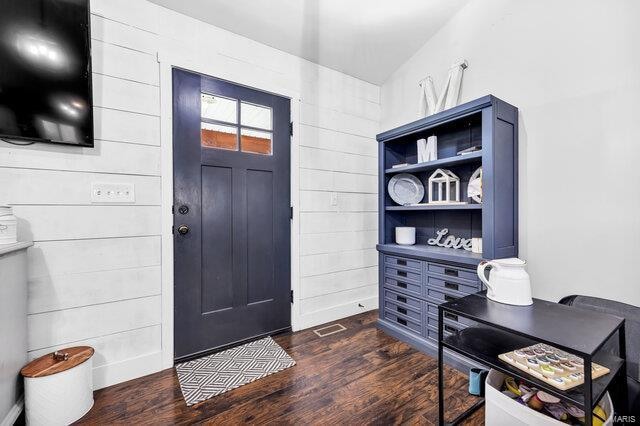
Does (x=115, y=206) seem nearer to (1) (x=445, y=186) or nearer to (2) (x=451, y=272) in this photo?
(2) (x=451, y=272)

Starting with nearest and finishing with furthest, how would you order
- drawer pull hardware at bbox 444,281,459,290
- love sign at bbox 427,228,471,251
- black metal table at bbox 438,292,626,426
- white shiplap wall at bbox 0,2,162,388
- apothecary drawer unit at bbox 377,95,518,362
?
black metal table at bbox 438,292,626,426 → white shiplap wall at bbox 0,2,162,388 → apothecary drawer unit at bbox 377,95,518,362 → drawer pull hardware at bbox 444,281,459,290 → love sign at bbox 427,228,471,251

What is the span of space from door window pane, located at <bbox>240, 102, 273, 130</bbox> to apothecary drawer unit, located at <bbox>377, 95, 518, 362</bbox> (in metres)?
1.05

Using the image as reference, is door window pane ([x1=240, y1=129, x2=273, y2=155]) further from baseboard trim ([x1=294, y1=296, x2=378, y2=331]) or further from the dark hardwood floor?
the dark hardwood floor

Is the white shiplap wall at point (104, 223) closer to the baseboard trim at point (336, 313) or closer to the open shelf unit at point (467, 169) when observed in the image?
the baseboard trim at point (336, 313)

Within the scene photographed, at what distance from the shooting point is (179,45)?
1.98 metres

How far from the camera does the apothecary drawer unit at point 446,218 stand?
1800mm

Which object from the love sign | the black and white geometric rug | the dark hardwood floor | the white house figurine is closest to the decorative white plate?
the white house figurine

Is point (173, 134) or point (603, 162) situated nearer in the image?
point (603, 162)

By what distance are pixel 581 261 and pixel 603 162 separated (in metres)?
0.60

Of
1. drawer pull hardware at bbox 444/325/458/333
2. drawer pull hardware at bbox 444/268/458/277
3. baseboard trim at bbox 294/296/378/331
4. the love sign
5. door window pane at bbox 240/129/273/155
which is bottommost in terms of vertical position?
baseboard trim at bbox 294/296/378/331

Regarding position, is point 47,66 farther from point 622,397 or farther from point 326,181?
point 622,397

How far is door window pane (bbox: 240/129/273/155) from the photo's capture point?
2279mm

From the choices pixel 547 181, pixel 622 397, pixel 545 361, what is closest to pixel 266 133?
pixel 547 181

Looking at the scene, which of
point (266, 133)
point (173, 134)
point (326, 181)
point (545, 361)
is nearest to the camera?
point (545, 361)
